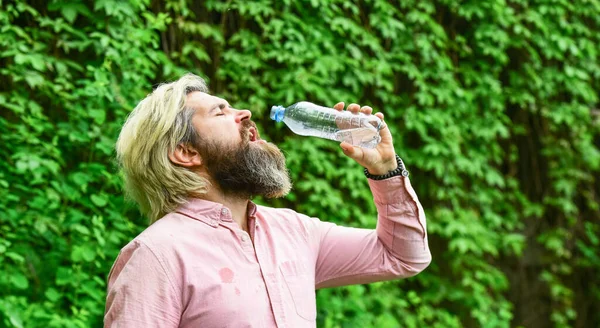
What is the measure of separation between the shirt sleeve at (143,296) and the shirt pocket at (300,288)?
319mm

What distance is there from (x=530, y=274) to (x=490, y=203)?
0.71 metres

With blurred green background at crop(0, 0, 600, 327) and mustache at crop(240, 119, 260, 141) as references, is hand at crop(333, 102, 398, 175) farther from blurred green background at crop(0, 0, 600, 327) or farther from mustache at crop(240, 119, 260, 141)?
blurred green background at crop(0, 0, 600, 327)

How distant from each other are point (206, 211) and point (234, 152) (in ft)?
0.62

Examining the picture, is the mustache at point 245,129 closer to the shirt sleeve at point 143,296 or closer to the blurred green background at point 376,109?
the shirt sleeve at point 143,296

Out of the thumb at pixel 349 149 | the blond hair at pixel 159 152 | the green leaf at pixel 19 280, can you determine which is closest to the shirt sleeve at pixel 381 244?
the thumb at pixel 349 149

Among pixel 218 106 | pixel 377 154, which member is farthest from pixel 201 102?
pixel 377 154

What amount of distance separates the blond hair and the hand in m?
0.42

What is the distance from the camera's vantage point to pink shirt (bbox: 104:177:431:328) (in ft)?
5.41

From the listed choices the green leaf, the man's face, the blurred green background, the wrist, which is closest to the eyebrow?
the man's face

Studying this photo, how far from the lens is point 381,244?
82.7 inches

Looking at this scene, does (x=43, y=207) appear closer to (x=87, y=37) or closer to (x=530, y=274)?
(x=87, y=37)

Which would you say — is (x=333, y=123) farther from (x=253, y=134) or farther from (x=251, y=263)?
(x=251, y=263)

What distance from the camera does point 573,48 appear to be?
15.6 ft

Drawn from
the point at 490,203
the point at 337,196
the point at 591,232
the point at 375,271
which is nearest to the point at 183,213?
the point at 375,271
